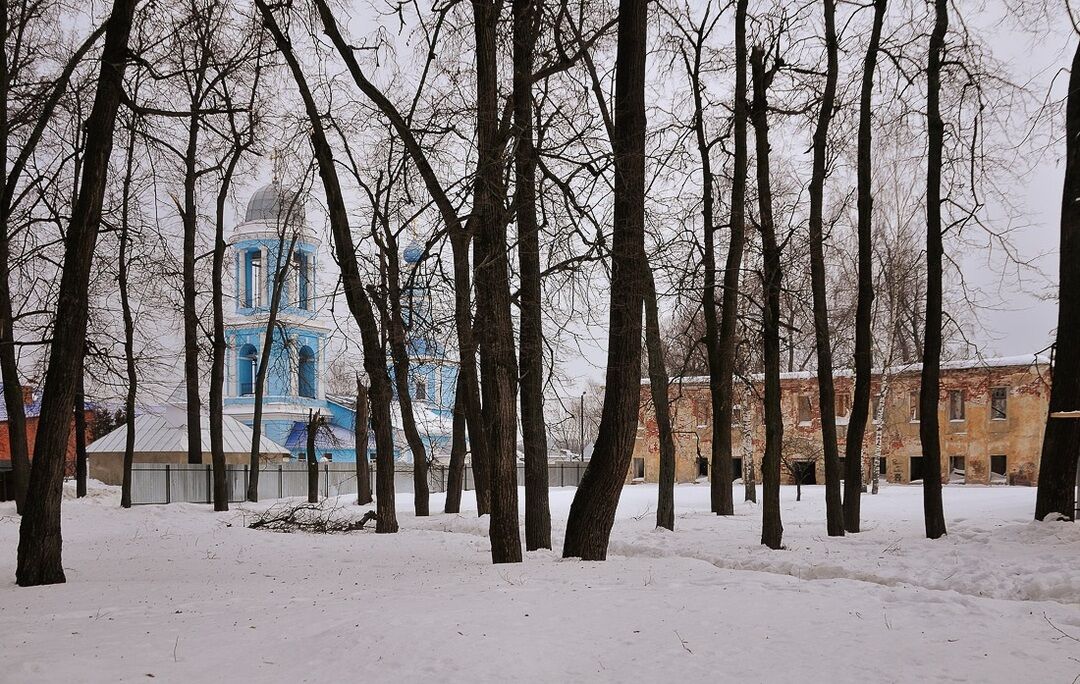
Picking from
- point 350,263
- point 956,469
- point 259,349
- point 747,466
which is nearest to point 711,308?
point 350,263

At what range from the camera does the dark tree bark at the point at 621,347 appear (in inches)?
379

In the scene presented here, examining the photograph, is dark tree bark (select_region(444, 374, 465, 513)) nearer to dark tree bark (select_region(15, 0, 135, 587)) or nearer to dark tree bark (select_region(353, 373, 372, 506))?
dark tree bark (select_region(353, 373, 372, 506))

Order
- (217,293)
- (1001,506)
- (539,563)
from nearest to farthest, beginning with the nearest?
(539,563) < (1001,506) < (217,293)

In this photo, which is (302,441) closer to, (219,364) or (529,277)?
(219,364)

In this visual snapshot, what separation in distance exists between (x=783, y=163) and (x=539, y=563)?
14127 mm

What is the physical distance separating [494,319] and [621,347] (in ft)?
4.85

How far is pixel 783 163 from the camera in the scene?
20594 millimetres

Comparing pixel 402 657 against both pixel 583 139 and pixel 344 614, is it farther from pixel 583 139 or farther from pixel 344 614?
pixel 583 139

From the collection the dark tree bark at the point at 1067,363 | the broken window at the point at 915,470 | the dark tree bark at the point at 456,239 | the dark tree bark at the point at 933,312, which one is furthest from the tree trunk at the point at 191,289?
the broken window at the point at 915,470

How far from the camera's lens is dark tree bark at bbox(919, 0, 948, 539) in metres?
13.4

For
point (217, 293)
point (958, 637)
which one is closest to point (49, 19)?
point (217, 293)

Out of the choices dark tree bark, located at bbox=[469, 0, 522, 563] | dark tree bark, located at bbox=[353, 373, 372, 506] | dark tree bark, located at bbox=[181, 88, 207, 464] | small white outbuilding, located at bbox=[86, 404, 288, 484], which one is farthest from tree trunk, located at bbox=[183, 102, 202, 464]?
Answer: dark tree bark, located at bbox=[469, 0, 522, 563]

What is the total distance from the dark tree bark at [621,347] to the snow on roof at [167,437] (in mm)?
25217

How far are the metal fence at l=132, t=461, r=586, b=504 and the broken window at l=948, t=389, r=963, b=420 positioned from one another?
55.9 ft
